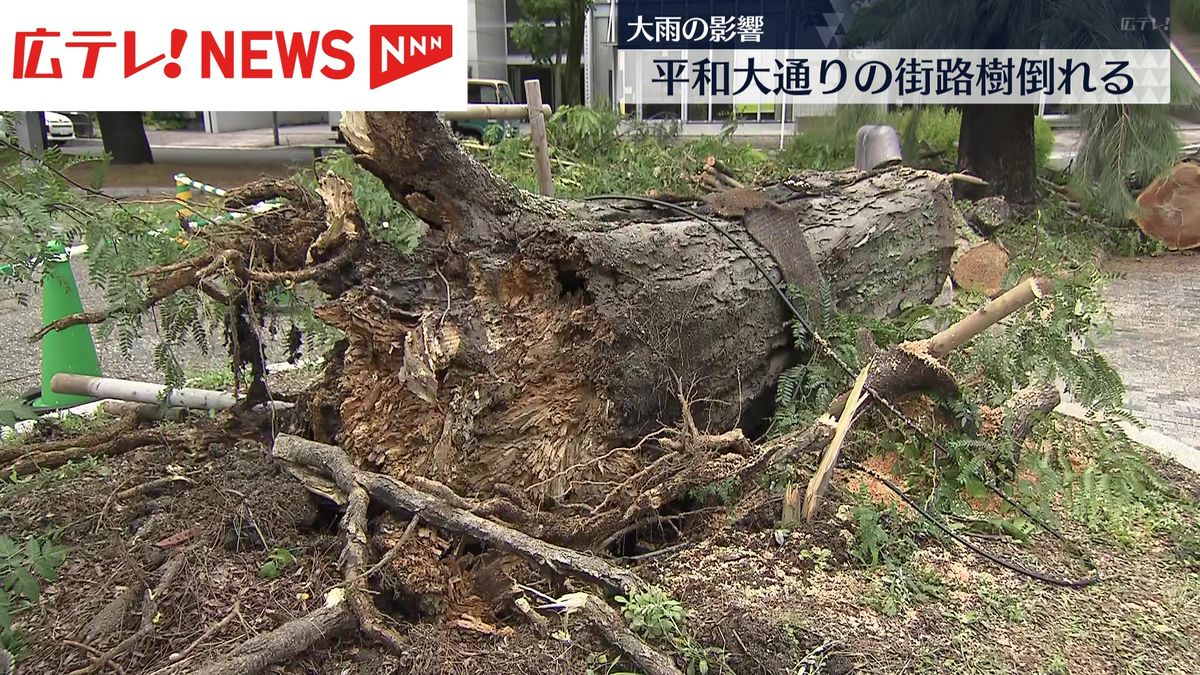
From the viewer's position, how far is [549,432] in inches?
113

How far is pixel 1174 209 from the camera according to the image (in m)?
9.12

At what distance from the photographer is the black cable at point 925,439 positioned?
2695 millimetres

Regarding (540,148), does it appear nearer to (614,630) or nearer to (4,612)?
(614,630)

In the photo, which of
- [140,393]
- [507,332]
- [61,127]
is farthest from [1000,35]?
[61,127]

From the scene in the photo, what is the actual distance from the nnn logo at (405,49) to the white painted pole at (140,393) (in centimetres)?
153

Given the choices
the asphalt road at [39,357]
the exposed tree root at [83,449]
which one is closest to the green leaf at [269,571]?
the exposed tree root at [83,449]

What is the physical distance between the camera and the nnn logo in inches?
146

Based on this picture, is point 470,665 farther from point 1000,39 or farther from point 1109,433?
point 1000,39

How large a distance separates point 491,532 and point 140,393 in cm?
214

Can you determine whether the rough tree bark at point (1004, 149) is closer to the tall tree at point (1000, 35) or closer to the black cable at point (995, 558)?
the tall tree at point (1000, 35)

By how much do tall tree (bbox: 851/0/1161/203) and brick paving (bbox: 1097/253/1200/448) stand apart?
62.8 inches

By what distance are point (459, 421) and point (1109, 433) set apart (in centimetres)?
271

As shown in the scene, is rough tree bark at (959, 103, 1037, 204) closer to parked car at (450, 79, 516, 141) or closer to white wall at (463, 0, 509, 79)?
parked car at (450, 79, 516, 141)

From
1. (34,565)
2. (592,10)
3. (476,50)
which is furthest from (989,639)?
(592,10)
